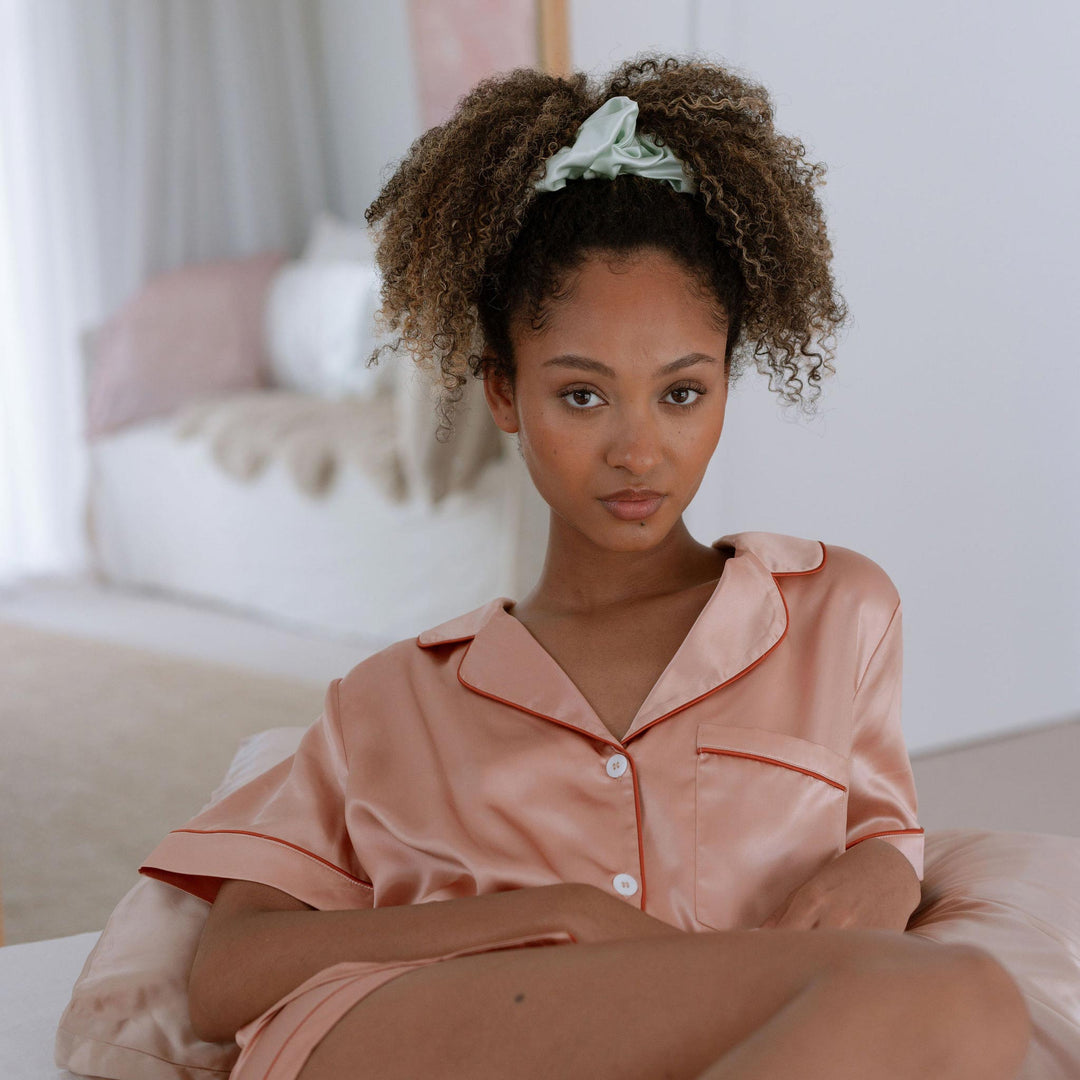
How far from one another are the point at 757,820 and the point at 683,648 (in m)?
0.16

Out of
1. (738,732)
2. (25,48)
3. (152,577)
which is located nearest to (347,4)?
(25,48)

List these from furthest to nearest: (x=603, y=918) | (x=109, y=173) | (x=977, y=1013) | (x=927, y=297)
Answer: (x=927, y=297)
(x=109, y=173)
(x=603, y=918)
(x=977, y=1013)

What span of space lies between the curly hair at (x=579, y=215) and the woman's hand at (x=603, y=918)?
504mm

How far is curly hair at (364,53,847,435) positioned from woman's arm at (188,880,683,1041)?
1.67 feet

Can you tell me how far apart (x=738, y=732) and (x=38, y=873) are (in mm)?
1539

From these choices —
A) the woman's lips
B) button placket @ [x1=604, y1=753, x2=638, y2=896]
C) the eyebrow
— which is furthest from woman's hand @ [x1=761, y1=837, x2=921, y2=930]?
the eyebrow

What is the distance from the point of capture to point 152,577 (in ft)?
7.73

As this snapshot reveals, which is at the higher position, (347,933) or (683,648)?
(683,648)

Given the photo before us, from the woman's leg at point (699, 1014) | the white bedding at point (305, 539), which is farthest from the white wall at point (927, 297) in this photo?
the woman's leg at point (699, 1014)

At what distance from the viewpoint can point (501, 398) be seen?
4.42 ft

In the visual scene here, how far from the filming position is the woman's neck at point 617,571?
1.32m

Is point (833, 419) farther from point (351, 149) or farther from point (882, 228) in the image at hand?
point (351, 149)

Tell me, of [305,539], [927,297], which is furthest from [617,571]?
[927,297]

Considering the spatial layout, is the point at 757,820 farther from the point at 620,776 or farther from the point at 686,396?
the point at 686,396
